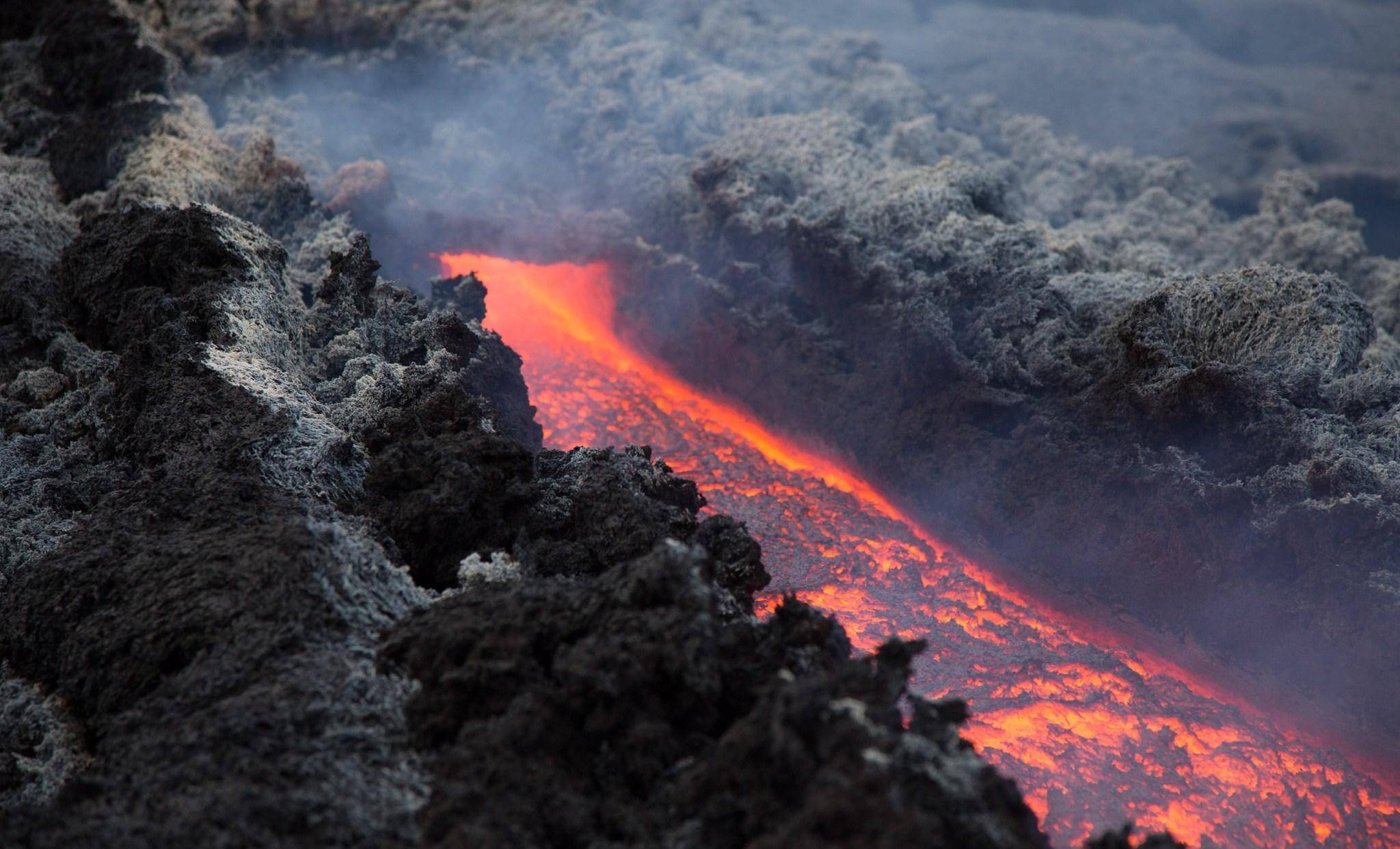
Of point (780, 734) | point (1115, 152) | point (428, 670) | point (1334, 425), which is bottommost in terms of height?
point (428, 670)

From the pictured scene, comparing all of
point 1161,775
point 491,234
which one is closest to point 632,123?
point 491,234

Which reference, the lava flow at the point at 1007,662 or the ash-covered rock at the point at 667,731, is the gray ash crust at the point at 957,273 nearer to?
the lava flow at the point at 1007,662

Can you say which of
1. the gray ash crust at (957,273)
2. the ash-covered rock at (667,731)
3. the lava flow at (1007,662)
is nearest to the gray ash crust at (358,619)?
the ash-covered rock at (667,731)

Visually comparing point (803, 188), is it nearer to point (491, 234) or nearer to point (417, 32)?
point (491, 234)

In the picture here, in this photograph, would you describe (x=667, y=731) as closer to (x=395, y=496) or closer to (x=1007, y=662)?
(x=395, y=496)

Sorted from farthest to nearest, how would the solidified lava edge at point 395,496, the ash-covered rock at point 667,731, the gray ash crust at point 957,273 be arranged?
1. the gray ash crust at point 957,273
2. the solidified lava edge at point 395,496
3. the ash-covered rock at point 667,731

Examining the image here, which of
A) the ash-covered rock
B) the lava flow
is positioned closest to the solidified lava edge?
the ash-covered rock

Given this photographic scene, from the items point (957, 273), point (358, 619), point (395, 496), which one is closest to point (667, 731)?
point (358, 619)

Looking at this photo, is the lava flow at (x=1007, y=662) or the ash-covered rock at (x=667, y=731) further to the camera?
the lava flow at (x=1007, y=662)
